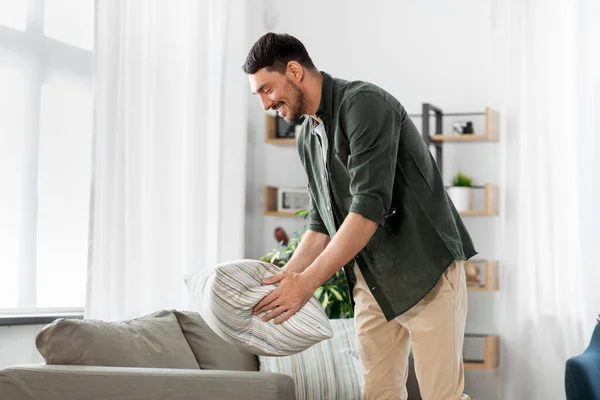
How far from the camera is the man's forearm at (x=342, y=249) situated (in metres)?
1.82

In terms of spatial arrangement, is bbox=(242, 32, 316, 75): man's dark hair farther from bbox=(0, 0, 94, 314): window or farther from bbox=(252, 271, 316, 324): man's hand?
bbox=(0, 0, 94, 314): window

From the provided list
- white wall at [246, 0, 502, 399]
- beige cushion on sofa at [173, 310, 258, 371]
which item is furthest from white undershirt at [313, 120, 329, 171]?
white wall at [246, 0, 502, 399]

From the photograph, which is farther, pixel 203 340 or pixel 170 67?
pixel 170 67

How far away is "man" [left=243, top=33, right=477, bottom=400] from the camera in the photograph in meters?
1.84

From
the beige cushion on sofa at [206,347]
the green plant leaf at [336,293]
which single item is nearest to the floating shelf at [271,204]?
the green plant leaf at [336,293]

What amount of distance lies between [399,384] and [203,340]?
115 cm

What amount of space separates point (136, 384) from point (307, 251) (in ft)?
1.88

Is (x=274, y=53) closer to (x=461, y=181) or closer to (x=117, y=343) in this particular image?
(x=117, y=343)

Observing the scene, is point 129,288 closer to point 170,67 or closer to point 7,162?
point 7,162

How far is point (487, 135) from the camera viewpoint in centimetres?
420

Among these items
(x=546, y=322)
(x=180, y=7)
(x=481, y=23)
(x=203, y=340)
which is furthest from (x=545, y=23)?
(x=203, y=340)

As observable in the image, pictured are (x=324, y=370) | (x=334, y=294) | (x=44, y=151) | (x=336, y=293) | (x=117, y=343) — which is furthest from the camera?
(x=334, y=294)

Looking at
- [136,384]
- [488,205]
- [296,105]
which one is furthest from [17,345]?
[488,205]

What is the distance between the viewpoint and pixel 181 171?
12.4 feet
